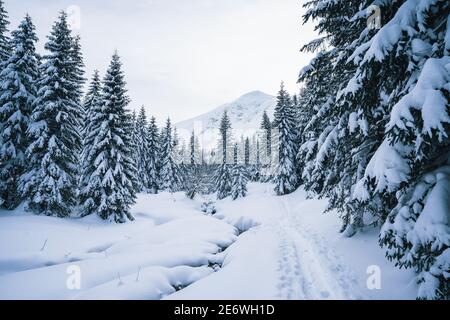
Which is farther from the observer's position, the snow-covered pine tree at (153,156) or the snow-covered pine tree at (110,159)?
the snow-covered pine tree at (153,156)

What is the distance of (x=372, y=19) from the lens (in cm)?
747

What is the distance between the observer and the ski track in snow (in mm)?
7258

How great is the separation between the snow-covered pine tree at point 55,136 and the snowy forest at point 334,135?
90mm

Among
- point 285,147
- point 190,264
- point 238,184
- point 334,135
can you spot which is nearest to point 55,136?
point 190,264

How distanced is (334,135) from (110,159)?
704 inches

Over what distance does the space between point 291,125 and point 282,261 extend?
3113 cm

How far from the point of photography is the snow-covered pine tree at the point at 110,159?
67.7 feet

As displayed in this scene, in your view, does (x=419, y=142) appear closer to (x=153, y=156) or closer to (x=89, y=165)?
(x=89, y=165)

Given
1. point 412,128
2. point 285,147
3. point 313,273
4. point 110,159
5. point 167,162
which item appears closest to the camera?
point 412,128

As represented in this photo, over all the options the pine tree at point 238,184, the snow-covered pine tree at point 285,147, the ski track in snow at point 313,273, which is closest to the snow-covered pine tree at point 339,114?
the ski track in snow at point 313,273

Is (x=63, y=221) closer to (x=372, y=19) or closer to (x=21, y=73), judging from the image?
(x=21, y=73)

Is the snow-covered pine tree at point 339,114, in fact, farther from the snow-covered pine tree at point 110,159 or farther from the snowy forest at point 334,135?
the snow-covered pine tree at point 110,159

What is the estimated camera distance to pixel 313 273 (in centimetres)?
879
